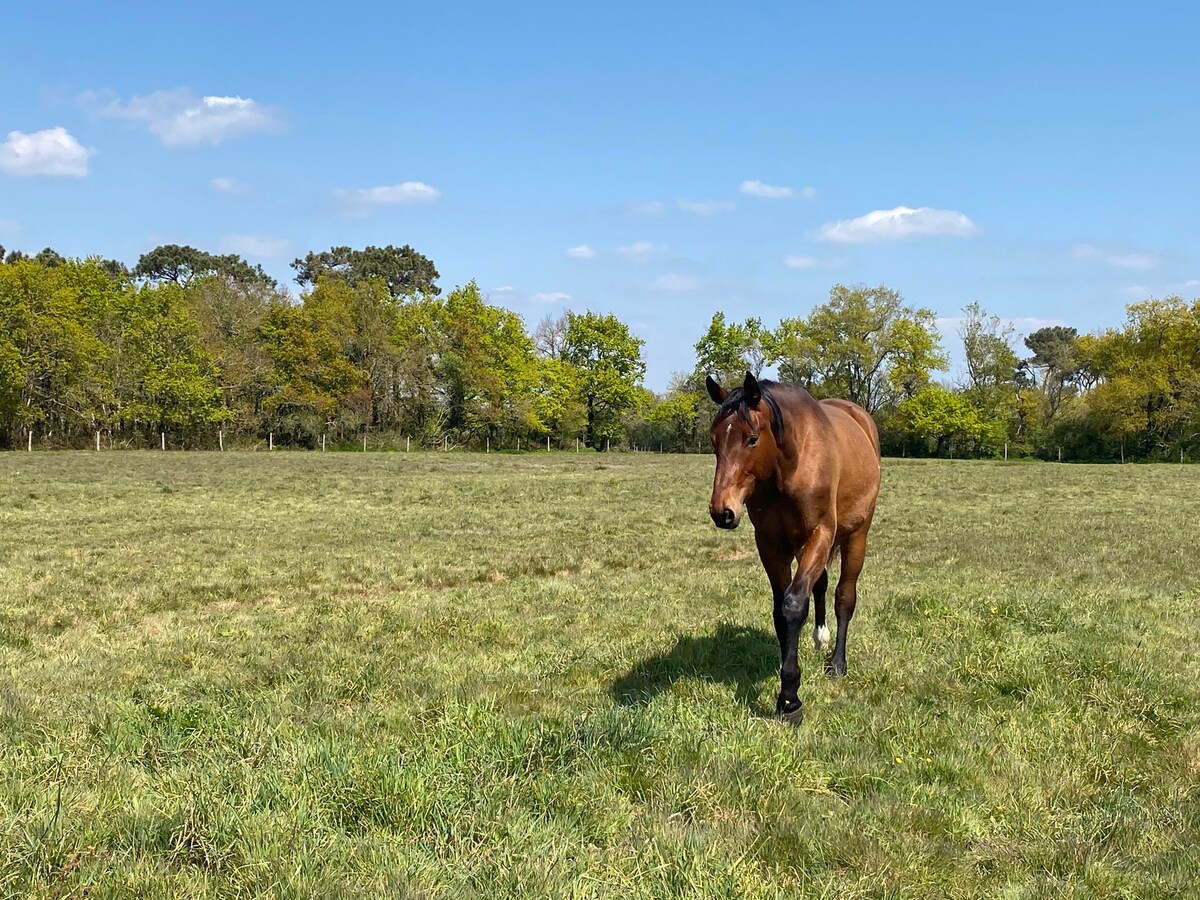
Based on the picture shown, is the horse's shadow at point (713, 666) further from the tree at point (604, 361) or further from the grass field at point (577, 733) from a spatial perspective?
the tree at point (604, 361)

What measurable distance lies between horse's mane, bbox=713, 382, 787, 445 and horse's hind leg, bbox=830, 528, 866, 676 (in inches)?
92.1

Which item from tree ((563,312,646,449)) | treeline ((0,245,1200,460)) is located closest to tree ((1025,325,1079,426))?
treeline ((0,245,1200,460))

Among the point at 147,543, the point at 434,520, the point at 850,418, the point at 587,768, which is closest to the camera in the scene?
the point at 587,768

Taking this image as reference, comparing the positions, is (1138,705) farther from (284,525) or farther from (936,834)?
(284,525)

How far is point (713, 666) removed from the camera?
6816 mm

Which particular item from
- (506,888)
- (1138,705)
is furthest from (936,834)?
(1138,705)

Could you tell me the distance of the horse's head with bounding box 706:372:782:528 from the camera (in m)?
4.85

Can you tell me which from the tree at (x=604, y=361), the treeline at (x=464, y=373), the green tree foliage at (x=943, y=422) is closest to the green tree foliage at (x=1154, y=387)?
the treeline at (x=464, y=373)

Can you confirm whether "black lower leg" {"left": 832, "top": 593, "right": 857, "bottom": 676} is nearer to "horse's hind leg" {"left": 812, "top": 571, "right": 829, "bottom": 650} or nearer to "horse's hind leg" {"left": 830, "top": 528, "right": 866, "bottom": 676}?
"horse's hind leg" {"left": 830, "top": 528, "right": 866, "bottom": 676}

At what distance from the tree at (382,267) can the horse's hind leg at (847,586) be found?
89.3 m

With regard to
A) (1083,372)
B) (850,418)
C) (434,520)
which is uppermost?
(1083,372)

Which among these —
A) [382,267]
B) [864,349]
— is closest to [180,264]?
[382,267]

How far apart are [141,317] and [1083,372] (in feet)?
308

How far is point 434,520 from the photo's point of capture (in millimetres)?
19531
